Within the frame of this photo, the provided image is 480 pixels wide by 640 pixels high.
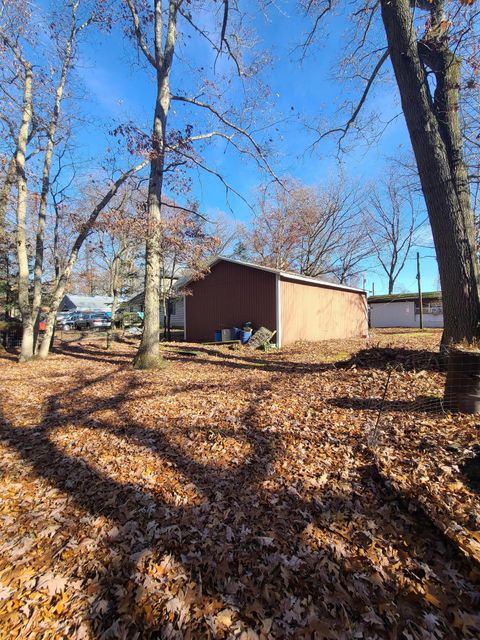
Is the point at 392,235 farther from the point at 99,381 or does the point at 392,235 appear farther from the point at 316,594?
the point at 316,594

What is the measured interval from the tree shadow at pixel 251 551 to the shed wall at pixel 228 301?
10598 millimetres

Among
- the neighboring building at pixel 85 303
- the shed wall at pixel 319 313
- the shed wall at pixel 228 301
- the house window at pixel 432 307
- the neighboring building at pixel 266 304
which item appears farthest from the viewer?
the neighboring building at pixel 85 303

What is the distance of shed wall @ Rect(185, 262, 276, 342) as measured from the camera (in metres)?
13.8

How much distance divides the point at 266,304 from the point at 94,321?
62.1 feet

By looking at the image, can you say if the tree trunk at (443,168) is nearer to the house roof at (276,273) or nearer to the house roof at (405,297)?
the house roof at (276,273)

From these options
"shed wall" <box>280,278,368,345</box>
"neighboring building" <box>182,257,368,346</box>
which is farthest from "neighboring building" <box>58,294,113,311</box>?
"shed wall" <box>280,278,368,345</box>

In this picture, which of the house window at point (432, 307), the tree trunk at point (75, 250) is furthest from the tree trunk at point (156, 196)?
the house window at point (432, 307)

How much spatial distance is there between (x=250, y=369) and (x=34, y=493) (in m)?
5.73

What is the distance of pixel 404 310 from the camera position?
28.2m

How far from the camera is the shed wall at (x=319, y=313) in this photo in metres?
14.0

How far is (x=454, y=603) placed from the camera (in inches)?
70.0

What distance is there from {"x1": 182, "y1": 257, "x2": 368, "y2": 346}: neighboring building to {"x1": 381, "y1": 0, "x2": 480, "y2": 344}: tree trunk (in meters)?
7.74

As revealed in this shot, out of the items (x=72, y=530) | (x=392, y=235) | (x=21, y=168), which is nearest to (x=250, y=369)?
(x=72, y=530)

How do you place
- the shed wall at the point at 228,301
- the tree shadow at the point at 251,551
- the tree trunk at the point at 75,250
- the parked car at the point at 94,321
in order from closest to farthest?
the tree shadow at the point at 251,551 < the tree trunk at the point at 75,250 < the shed wall at the point at 228,301 < the parked car at the point at 94,321
